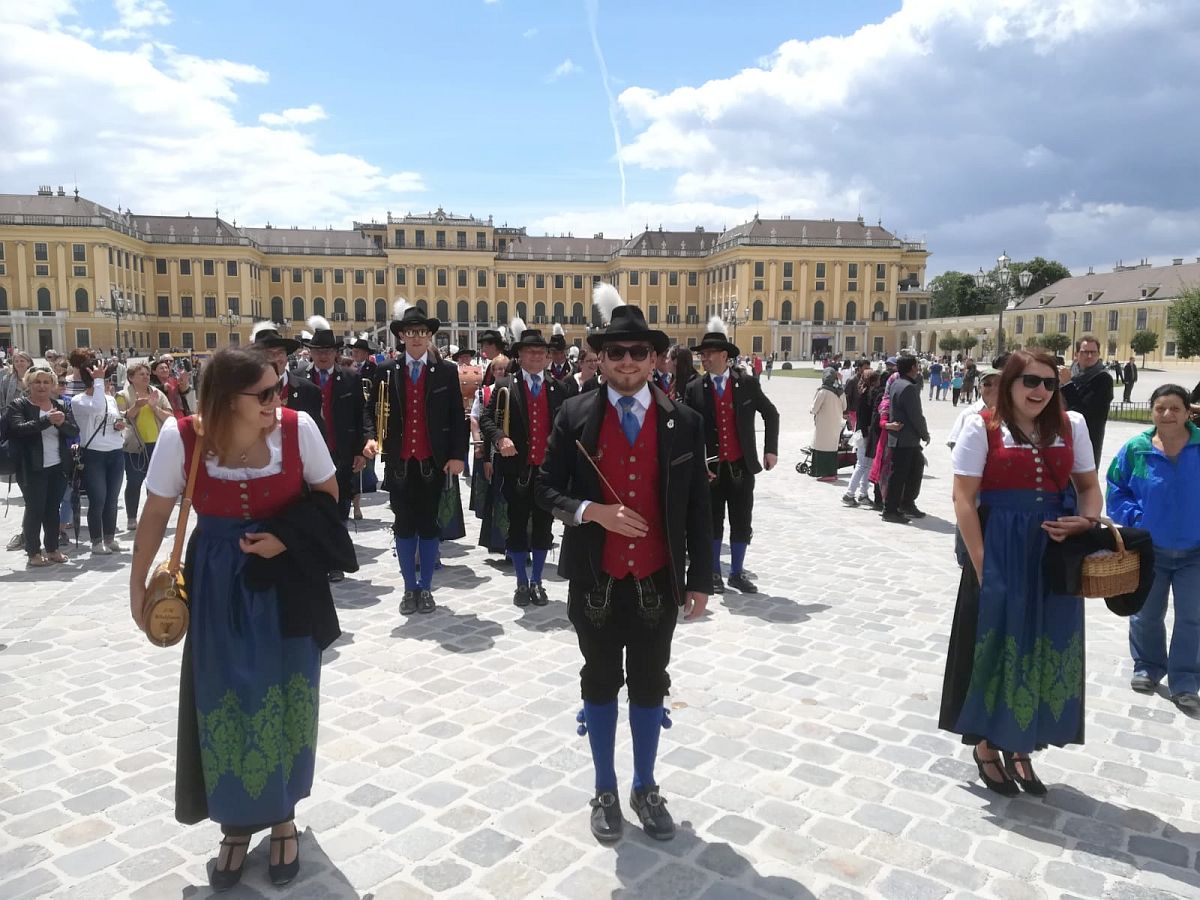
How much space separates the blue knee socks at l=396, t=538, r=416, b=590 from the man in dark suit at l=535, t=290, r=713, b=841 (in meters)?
3.27

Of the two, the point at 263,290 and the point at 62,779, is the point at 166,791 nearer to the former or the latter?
the point at 62,779

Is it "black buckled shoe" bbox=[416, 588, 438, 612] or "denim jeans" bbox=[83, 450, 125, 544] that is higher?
"denim jeans" bbox=[83, 450, 125, 544]

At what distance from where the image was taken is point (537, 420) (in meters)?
6.96

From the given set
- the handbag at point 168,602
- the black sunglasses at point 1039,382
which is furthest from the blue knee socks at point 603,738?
the black sunglasses at point 1039,382

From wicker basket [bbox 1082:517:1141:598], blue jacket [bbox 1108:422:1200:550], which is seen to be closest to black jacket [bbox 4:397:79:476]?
wicker basket [bbox 1082:517:1141:598]

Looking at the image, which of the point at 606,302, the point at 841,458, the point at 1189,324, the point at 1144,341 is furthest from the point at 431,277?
the point at 606,302

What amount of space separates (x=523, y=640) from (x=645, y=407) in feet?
9.66

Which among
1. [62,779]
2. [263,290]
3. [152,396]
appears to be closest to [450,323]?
[263,290]

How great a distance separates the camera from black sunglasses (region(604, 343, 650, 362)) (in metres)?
3.24

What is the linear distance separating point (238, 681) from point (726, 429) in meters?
4.60

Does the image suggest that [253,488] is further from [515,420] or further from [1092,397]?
[1092,397]

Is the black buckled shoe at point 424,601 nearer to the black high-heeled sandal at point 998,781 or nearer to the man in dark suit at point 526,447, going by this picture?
the man in dark suit at point 526,447

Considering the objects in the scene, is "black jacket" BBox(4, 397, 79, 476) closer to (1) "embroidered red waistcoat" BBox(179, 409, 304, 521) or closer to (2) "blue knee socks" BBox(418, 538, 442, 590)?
(2) "blue knee socks" BBox(418, 538, 442, 590)

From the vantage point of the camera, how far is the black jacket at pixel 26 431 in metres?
7.52
